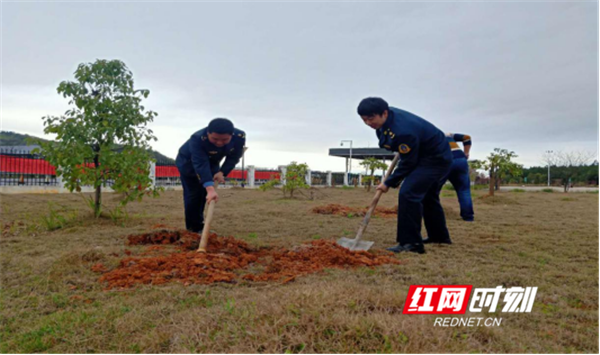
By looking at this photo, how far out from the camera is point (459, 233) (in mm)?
6051

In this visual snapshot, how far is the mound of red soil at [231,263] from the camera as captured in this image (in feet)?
10.2

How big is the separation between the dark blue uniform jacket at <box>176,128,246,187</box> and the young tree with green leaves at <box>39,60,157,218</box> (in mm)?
1116

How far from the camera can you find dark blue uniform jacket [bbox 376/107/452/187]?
420 centimetres

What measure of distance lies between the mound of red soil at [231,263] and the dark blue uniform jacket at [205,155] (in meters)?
0.80

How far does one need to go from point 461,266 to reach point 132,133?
16.8 ft

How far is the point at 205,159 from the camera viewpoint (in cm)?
475

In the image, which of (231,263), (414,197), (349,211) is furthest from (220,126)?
(349,211)

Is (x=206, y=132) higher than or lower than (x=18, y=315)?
higher

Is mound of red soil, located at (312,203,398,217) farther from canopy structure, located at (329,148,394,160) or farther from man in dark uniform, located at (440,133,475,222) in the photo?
canopy structure, located at (329,148,394,160)

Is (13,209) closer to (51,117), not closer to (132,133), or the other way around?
(51,117)

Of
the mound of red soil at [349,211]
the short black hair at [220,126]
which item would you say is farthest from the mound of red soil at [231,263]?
the mound of red soil at [349,211]

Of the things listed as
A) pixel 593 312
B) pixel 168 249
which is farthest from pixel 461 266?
pixel 168 249

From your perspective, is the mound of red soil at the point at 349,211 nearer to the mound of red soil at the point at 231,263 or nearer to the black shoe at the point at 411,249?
the black shoe at the point at 411,249

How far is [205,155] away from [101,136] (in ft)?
7.69
